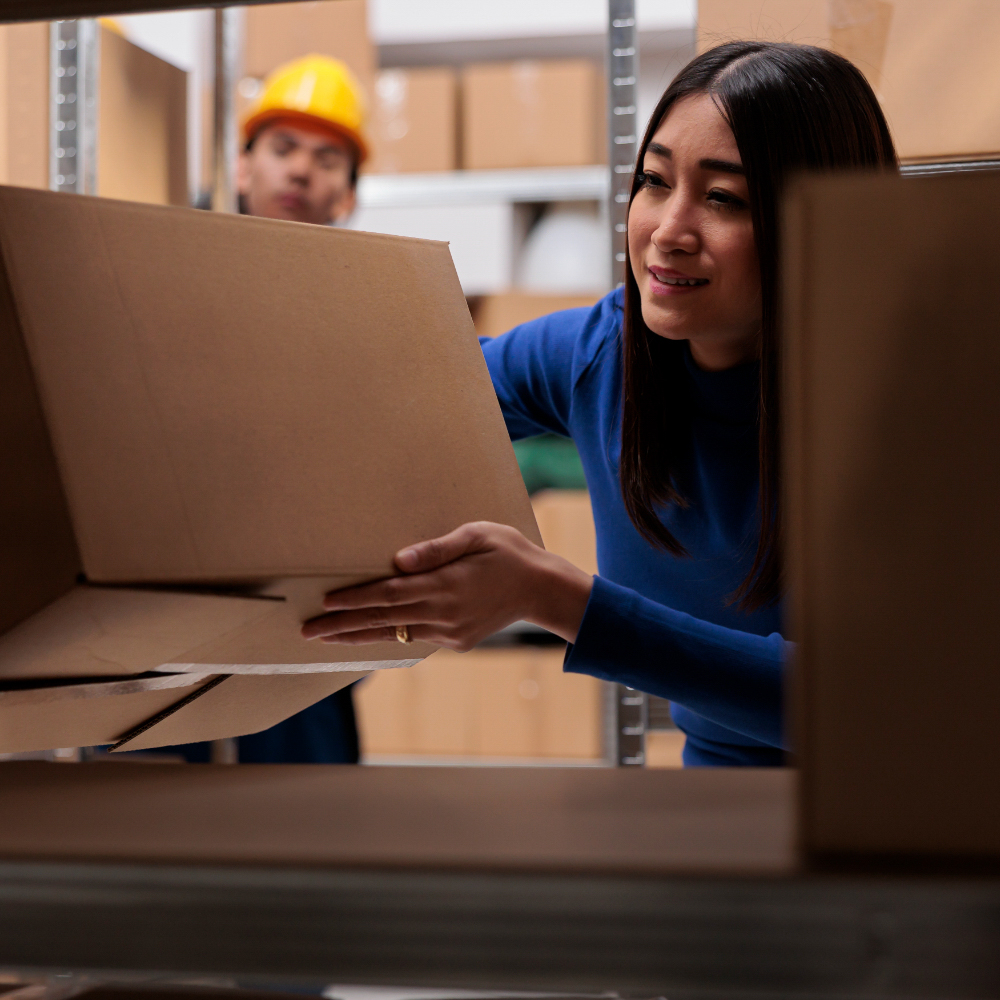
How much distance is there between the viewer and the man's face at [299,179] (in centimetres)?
210

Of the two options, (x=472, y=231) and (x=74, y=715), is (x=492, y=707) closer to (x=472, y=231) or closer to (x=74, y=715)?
(x=472, y=231)

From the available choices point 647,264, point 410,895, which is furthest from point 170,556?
point 647,264

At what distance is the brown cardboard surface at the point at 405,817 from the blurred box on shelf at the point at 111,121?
1.16 metres

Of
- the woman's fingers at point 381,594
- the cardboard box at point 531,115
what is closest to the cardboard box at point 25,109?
the woman's fingers at point 381,594

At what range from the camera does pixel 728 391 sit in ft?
3.11

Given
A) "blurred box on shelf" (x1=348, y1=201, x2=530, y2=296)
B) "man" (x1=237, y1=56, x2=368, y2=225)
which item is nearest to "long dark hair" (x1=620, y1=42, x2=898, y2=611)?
"man" (x1=237, y1=56, x2=368, y2=225)

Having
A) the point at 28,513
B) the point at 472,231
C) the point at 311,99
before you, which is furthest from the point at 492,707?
the point at 28,513

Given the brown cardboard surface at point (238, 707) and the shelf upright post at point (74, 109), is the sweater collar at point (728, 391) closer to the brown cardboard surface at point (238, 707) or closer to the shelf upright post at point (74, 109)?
the brown cardboard surface at point (238, 707)

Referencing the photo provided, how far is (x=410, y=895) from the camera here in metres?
0.32

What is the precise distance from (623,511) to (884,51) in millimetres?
500

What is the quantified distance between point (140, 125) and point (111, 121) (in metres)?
0.05

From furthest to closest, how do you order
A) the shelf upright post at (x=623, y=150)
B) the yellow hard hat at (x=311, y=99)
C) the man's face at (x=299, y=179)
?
the yellow hard hat at (x=311, y=99)
the man's face at (x=299, y=179)
the shelf upright post at (x=623, y=150)

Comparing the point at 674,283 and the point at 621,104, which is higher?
the point at 621,104

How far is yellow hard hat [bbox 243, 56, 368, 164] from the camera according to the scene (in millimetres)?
2395
